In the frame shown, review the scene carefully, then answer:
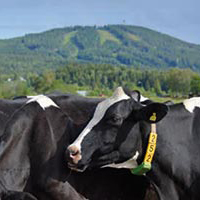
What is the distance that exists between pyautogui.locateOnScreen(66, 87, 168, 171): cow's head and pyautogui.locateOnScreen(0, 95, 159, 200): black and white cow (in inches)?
15.8

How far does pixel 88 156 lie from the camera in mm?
5480

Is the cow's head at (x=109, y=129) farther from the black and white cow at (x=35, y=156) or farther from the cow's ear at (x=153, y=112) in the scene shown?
the black and white cow at (x=35, y=156)

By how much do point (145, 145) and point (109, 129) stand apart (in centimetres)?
53

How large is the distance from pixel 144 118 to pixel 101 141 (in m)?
0.62

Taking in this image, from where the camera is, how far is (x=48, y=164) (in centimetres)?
569

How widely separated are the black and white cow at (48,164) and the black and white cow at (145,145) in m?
0.43

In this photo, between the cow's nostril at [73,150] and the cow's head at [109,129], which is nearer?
the cow's nostril at [73,150]

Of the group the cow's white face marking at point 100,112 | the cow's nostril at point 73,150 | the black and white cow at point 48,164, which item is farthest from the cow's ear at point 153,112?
the black and white cow at point 48,164

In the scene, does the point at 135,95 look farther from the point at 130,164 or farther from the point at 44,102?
the point at 44,102

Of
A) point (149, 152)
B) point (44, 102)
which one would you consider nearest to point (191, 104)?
point (149, 152)

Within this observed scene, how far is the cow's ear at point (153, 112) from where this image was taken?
17.9 feet

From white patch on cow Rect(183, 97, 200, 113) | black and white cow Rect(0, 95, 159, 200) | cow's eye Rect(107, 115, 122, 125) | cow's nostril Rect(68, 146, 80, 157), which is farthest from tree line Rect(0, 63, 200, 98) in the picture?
cow's nostril Rect(68, 146, 80, 157)

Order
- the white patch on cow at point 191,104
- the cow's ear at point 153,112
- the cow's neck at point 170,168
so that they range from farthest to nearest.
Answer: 1. the white patch on cow at point 191,104
2. the cow's neck at point 170,168
3. the cow's ear at point 153,112

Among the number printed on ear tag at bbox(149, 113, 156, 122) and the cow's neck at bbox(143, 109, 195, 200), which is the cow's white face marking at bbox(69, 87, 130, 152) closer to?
the number printed on ear tag at bbox(149, 113, 156, 122)
